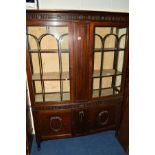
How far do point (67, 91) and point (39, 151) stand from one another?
2.75ft

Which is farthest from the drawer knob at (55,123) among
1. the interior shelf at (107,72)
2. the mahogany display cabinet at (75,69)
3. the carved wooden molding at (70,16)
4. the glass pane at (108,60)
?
the carved wooden molding at (70,16)

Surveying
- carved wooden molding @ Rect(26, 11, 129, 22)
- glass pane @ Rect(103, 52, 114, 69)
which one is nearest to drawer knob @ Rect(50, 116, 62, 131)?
glass pane @ Rect(103, 52, 114, 69)

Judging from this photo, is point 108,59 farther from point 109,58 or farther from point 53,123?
point 53,123

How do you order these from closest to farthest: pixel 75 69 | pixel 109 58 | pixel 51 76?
pixel 75 69, pixel 51 76, pixel 109 58

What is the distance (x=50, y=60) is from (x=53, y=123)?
0.78 metres

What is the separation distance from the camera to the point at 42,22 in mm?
1371

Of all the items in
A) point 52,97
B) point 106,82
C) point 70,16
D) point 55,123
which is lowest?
point 55,123

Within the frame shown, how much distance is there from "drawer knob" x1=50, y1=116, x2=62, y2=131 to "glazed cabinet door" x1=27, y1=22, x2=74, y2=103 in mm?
229

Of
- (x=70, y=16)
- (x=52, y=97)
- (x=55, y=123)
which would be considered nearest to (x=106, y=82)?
(x=52, y=97)

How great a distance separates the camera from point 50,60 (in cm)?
175

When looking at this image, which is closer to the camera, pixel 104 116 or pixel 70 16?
pixel 70 16
